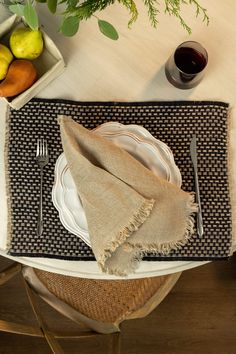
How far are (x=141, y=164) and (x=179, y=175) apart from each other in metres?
0.09

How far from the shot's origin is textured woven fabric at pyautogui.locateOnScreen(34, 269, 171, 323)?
1.15 metres

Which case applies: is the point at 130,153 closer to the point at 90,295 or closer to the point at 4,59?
the point at 4,59

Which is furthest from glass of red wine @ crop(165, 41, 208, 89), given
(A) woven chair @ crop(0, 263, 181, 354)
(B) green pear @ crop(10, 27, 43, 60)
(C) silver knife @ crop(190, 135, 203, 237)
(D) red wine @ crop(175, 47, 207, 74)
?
(A) woven chair @ crop(0, 263, 181, 354)

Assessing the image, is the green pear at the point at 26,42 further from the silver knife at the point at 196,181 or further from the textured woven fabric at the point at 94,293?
the textured woven fabric at the point at 94,293

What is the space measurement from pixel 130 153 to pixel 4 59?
0.28m

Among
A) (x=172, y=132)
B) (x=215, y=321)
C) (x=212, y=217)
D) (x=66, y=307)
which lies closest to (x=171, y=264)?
(x=212, y=217)

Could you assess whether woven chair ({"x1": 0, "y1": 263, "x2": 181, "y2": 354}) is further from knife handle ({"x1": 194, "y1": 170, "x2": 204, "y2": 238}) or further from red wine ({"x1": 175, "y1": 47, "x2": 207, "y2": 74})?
red wine ({"x1": 175, "y1": 47, "x2": 207, "y2": 74})

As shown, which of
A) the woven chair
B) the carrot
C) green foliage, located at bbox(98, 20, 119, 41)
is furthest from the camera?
the woven chair

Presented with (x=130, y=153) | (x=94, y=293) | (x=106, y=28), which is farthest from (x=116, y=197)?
(x=94, y=293)

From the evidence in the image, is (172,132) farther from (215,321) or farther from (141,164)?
(215,321)

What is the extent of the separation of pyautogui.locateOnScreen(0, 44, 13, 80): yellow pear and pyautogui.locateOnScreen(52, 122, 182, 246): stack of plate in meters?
0.18

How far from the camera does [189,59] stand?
867 millimetres

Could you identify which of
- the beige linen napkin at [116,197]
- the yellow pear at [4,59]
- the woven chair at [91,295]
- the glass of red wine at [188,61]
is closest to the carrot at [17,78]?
the yellow pear at [4,59]

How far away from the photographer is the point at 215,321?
1522 millimetres
